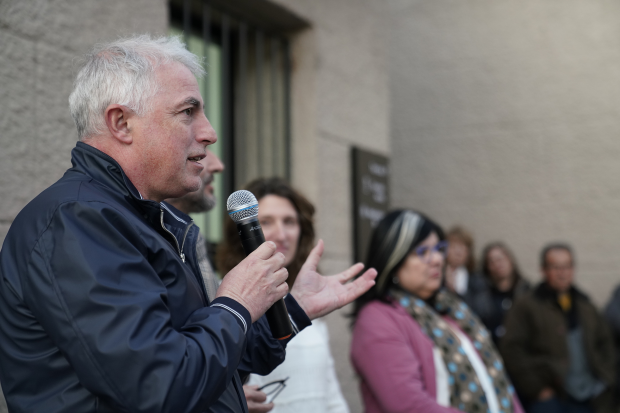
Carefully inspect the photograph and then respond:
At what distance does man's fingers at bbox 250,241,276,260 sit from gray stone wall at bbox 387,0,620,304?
586 centimetres

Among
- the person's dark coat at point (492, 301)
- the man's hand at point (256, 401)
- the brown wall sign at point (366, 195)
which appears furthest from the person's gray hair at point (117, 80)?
the person's dark coat at point (492, 301)

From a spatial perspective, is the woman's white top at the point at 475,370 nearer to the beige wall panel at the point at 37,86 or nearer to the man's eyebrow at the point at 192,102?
the man's eyebrow at the point at 192,102

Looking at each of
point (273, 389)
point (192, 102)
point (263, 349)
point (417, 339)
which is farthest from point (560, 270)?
point (192, 102)

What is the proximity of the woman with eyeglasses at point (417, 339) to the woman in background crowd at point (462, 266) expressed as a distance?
2699 mm

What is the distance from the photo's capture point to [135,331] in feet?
4.25

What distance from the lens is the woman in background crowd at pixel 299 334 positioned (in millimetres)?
2615

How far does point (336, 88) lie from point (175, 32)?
1.28m

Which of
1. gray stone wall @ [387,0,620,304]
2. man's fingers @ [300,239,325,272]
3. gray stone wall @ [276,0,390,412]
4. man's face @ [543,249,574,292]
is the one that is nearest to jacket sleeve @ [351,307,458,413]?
man's fingers @ [300,239,325,272]

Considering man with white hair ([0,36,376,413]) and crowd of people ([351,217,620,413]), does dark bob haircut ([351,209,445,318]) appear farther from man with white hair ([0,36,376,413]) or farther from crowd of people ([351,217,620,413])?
man with white hair ([0,36,376,413])

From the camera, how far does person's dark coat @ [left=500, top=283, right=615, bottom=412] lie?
4.85 m

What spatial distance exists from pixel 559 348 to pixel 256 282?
4.14 metres

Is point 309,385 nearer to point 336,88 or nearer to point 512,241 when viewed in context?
point 336,88

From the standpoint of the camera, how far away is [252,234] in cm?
170

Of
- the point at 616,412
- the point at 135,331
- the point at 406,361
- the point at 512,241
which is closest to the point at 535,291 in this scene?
the point at 616,412
